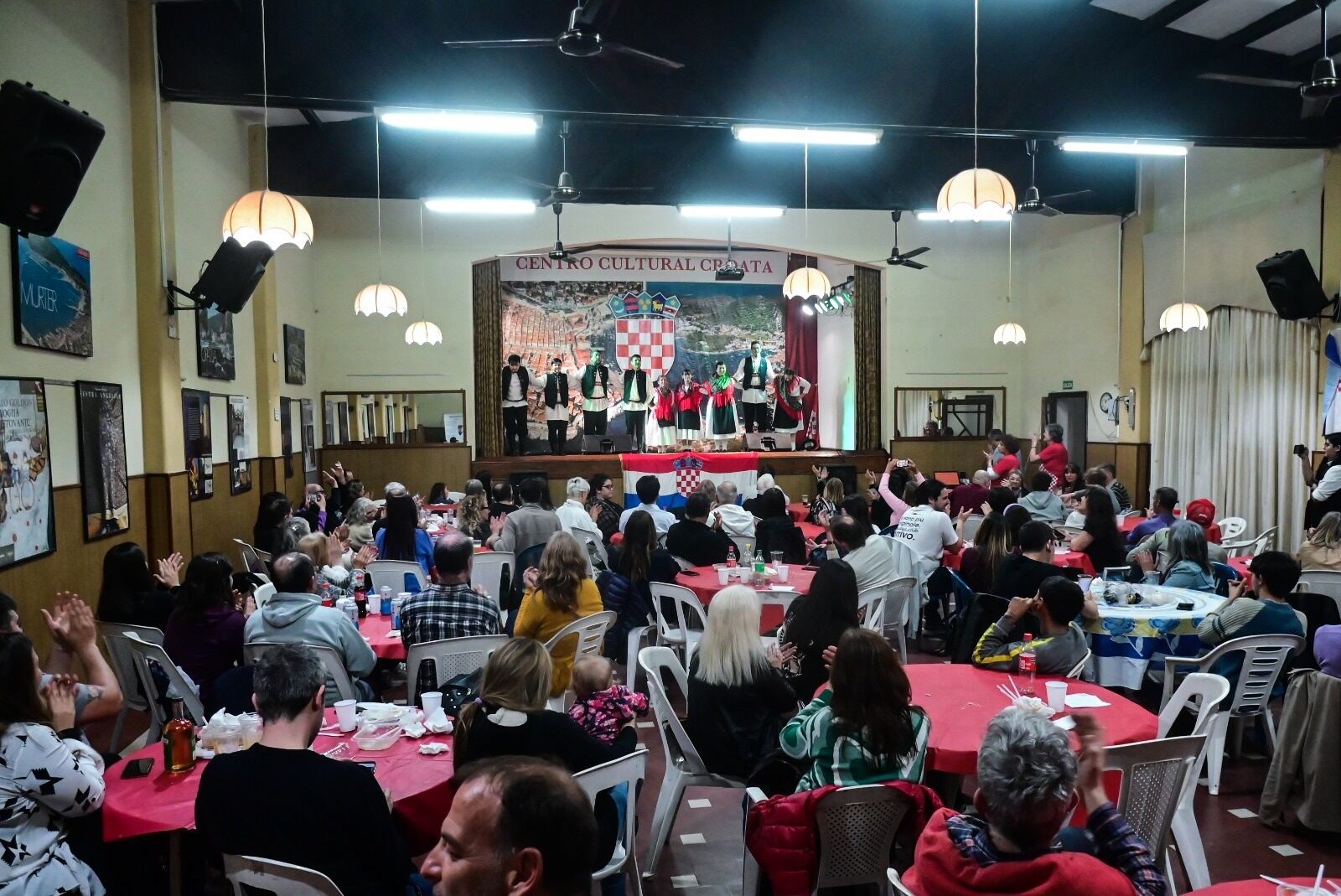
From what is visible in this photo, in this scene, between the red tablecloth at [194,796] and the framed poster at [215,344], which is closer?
the red tablecloth at [194,796]

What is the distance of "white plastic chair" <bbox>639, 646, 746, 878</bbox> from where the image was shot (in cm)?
353

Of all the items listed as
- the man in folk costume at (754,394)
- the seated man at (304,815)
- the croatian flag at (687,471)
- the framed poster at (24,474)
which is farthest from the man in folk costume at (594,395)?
the seated man at (304,815)

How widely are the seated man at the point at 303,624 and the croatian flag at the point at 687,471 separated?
29.7 feet

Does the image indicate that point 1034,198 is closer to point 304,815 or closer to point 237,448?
point 237,448

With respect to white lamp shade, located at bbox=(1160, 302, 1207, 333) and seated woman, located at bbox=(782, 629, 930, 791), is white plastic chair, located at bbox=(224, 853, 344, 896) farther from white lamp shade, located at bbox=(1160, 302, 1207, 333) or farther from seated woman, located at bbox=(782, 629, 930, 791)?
white lamp shade, located at bbox=(1160, 302, 1207, 333)

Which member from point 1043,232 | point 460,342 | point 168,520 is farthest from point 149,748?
point 1043,232

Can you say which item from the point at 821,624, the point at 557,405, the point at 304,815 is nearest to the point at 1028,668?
the point at 821,624

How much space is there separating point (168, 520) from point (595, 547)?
11.4ft

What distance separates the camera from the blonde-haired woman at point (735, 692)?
338cm

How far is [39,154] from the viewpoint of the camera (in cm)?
434

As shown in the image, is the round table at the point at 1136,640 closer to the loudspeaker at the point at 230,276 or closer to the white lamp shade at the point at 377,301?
the loudspeaker at the point at 230,276

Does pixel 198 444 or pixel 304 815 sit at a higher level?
pixel 198 444

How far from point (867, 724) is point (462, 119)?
6.45m

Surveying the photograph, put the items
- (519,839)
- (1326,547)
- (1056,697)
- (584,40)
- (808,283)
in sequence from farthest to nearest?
(808,283) < (1326,547) < (584,40) < (1056,697) < (519,839)
